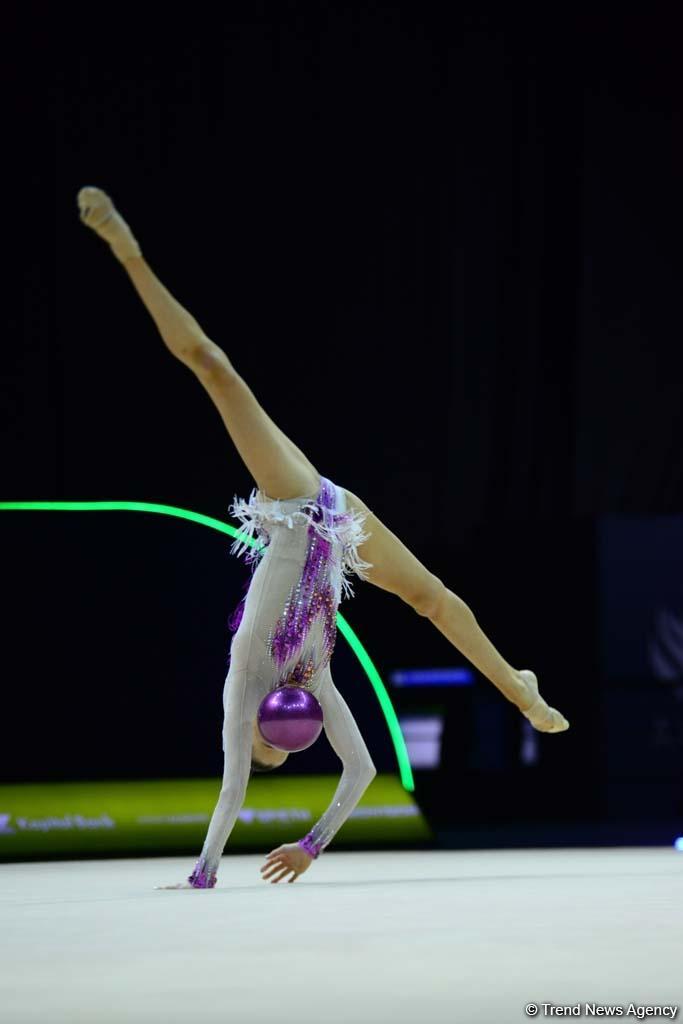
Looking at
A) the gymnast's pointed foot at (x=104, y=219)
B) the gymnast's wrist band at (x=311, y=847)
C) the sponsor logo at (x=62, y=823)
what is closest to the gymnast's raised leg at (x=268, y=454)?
the gymnast's pointed foot at (x=104, y=219)

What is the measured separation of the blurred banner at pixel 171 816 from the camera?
19.8 ft

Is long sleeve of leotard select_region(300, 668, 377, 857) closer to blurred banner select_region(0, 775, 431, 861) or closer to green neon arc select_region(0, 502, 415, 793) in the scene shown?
green neon arc select_region(0, 502, 415, 793)

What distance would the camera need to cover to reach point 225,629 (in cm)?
646

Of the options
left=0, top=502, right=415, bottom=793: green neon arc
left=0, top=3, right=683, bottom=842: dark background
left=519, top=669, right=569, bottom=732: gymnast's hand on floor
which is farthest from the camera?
left=0, top=3, right=683, bottom=842: dark background

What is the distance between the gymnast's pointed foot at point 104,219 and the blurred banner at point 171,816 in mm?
2801

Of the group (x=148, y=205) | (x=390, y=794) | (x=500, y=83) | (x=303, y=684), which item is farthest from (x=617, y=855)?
(x=500, y=83)

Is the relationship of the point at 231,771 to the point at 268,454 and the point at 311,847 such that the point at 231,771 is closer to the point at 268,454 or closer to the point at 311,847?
the point at 311,847

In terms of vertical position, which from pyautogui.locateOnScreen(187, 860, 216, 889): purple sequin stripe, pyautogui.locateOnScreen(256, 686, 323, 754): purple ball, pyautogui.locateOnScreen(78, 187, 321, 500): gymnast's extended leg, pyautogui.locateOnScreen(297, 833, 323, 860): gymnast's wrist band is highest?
pyautogui.locateOnScreen(78, 187, 321, 500): gymnast's extended leg

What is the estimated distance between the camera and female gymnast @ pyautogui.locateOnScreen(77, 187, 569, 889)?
432 centimetres

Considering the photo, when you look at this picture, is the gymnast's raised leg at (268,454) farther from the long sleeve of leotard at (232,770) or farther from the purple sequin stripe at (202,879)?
the purple sequin stripe at (202,879)

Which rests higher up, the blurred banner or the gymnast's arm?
the gymnast's arm

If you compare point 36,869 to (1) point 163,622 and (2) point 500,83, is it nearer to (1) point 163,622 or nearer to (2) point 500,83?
(1) point 163,622

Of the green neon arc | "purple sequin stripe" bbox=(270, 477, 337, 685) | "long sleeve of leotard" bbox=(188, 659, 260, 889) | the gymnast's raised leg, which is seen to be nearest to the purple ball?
"long sleeve of leotard" bbox=(188, 659, 260, 889)

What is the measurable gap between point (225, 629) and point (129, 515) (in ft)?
2.15
